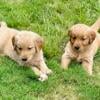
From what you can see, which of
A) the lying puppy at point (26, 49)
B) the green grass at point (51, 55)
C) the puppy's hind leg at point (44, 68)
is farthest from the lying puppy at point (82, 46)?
the lying puppy at point (26, 49)

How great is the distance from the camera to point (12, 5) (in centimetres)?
1017

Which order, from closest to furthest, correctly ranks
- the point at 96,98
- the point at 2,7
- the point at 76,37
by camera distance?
1. the point at 96,98
2. the point at 76,37
3. the point at 2,7

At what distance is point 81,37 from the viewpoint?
8.74m

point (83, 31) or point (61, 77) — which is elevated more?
point (83, 31)

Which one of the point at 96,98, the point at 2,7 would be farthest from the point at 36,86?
the point at 2,7

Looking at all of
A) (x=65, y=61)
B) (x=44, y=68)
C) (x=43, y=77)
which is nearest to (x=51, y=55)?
(x=65, y=61)

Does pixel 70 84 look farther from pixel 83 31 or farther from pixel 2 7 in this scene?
pixel 2 7

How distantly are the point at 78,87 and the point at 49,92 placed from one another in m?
0.49

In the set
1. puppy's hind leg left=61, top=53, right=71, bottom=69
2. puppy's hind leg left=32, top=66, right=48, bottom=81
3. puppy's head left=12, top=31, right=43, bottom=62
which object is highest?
puppy's head left=12, top=31, right=43, bottom=62

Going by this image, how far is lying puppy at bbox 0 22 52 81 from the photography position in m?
8.39

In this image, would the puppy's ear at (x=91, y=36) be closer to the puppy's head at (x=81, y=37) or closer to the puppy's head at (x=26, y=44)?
the puppy's head at (x=81, y=37)

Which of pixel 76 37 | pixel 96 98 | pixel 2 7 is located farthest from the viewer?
pixel 2 7

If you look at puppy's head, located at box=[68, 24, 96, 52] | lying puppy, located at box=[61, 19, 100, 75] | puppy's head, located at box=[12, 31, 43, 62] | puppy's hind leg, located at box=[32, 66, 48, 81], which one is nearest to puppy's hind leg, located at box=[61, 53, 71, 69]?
lying puppy, located at box=[61, 19, 100, 75]

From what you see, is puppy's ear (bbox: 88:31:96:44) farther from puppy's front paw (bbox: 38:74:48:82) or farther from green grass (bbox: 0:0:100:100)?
puppy's front paw (bbox: 38:74:48:82)
